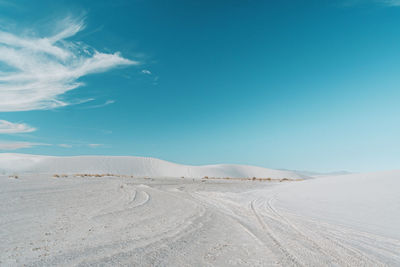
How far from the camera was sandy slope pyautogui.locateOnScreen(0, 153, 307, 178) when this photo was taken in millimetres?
53156

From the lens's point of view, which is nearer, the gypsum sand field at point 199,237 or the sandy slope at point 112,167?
the gypsum sand field at point 199,237

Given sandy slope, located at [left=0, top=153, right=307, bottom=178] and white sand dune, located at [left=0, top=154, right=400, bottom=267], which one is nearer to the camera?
white sand dune, located at [left=0, top=154, right=400, bottom=267]

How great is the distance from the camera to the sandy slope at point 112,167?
5316cm

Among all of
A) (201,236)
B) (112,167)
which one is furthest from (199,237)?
(112,167)

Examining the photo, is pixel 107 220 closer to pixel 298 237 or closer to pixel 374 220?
pixel 298 237

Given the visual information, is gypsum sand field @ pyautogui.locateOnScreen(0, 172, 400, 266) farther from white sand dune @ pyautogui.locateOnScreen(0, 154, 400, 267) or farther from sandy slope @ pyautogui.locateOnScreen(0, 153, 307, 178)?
sandy slope @ pyautogui.locateOnScreen(0, 153, 307, 178)

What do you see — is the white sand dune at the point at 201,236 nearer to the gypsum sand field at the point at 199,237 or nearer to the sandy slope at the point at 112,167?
the gypsum sand field at the point at 199,237

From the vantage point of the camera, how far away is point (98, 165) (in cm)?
5991

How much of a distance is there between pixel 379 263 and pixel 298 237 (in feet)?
4.94

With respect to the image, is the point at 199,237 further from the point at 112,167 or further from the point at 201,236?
the point at 112,167

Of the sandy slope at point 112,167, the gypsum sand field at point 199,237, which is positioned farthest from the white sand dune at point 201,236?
the sandy slope at point 112,167

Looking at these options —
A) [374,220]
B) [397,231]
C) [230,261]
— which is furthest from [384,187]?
[230,261]

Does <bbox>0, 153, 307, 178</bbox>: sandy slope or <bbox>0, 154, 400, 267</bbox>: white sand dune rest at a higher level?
<bbox>0, 153, 307, 178</bbox>: sandy slope

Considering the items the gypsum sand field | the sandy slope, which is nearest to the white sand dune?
the gypsum sand field
